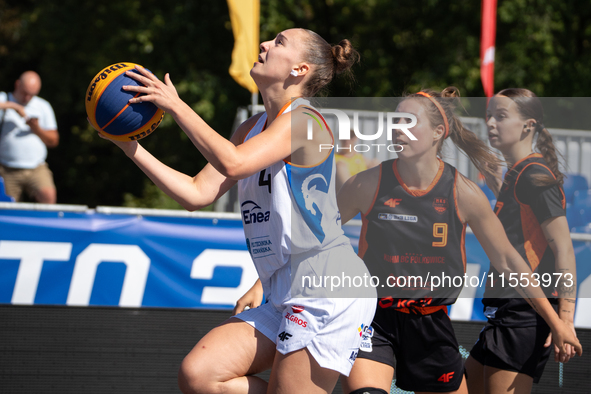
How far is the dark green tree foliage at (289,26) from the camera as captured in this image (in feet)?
48.2

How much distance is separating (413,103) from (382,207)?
63 cm

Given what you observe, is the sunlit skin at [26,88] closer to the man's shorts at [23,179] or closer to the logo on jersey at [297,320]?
the man's shorts at [23,179]

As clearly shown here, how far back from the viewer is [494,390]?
3402mm

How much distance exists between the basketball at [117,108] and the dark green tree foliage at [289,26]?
11758mm

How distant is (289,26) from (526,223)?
12647 millimetres

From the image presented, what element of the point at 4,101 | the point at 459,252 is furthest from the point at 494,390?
the point at 4,101

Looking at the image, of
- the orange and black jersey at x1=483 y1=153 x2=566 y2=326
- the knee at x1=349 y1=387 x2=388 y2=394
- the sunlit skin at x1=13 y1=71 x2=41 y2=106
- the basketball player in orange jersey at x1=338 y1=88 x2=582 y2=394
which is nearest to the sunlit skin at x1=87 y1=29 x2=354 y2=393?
the knee at x1=349 y1=387 x2=388 y2=394

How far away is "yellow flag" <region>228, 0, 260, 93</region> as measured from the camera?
365 inches

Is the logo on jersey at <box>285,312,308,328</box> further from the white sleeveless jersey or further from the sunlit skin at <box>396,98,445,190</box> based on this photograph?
the sunlit skin at <box>396,98,445,190</box>

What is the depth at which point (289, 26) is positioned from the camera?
50.1 ft

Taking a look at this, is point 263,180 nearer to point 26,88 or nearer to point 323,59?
point 323,59

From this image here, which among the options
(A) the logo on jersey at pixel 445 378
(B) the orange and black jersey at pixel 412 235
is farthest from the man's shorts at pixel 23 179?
(A) the logo on jersey at pixel 445 378

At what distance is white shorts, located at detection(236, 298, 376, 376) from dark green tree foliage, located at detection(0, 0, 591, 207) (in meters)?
12.0

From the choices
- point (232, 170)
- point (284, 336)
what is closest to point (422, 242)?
point (284, 336)
